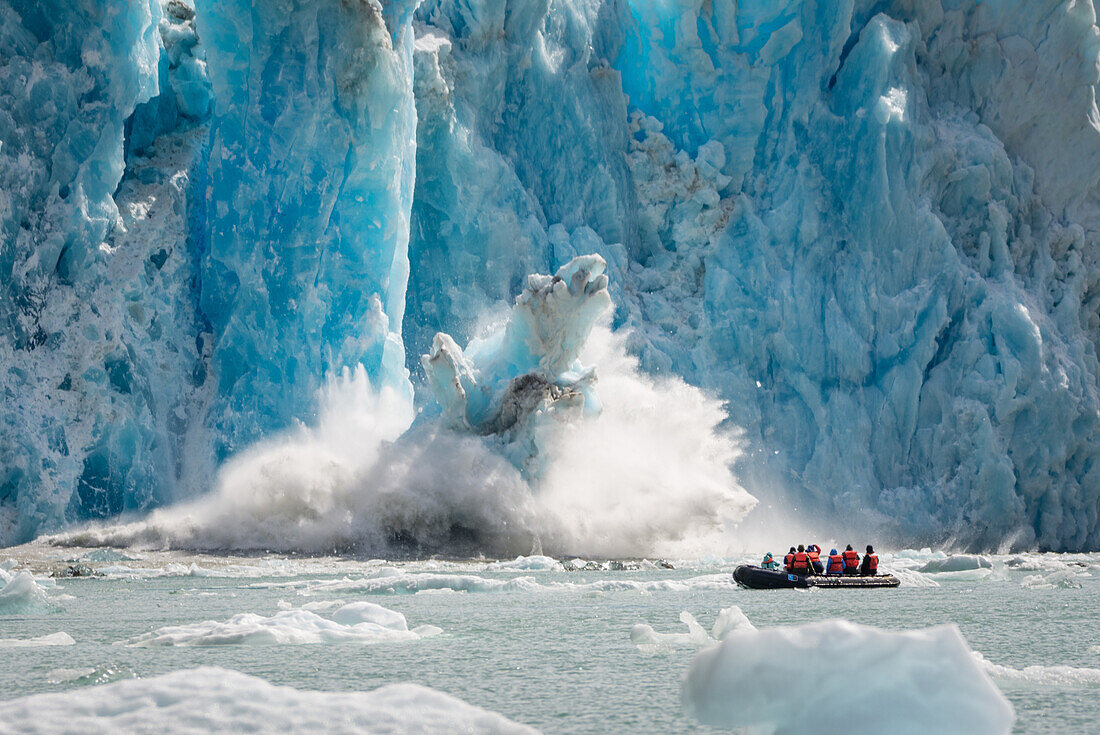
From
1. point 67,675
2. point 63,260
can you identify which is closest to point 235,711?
point 67,675

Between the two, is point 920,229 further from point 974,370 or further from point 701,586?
point 701,586

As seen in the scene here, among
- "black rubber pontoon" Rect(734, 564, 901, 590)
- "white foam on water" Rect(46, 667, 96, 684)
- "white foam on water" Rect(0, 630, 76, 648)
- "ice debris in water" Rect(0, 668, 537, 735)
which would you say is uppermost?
"black rubber pontoon" Rect(734, 564, 901, 590)

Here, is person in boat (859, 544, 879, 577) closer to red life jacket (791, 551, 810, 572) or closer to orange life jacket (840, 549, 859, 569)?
orange life jacket (840, 549, 859, 569)

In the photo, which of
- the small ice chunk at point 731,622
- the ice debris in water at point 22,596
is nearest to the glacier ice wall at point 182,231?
the ice debris in water at point 22,596

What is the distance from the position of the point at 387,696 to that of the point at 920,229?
26.6 m

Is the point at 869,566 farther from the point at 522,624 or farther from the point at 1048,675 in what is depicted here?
the point at 1048,675

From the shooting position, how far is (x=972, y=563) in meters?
18.8

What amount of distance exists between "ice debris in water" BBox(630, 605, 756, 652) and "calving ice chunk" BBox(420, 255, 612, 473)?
43.8 ft

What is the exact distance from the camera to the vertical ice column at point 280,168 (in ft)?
76.4

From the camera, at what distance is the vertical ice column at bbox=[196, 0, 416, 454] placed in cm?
2328

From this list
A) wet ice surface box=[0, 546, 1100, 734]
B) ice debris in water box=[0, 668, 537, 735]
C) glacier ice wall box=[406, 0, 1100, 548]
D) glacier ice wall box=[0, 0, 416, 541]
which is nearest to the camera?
ice debris in water box=[0, 668, 537, 735]

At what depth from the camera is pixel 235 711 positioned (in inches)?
165

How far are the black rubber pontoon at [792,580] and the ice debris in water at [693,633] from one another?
7.01 m

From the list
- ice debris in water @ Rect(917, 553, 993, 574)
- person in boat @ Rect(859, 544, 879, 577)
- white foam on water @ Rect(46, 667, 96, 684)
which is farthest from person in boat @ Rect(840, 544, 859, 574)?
white foam on water @ Rect(46, 667, 96, 684)
